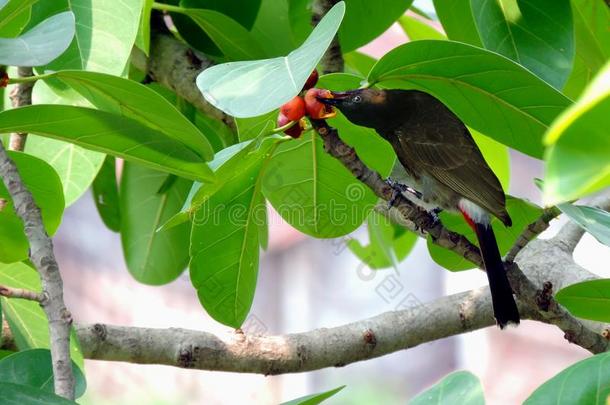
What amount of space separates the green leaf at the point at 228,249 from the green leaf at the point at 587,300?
574mm

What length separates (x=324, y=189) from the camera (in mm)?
1888

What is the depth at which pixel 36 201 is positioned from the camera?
5.35 feet

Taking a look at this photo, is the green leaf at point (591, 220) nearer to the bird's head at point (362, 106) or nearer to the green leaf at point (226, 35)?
the bird's head at point (362, 106)

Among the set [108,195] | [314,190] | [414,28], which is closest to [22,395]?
[314,190]

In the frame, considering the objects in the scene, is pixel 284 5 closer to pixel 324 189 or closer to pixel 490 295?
pixel 324 189

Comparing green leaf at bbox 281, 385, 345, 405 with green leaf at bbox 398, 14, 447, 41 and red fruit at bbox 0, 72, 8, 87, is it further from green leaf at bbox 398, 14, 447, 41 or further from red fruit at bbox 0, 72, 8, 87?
green leaf at bbox 398, 14, 447, 41

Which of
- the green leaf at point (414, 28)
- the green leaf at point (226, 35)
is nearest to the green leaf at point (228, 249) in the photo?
the green leaf at point (226, 35)

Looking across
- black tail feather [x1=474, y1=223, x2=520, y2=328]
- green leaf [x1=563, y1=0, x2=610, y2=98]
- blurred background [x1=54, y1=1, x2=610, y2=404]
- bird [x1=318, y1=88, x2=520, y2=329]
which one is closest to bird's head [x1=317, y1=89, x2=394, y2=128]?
bird [x1=318, y1=88, x2=520, y2=329]

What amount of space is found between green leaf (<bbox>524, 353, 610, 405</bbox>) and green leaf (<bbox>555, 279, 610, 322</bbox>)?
316 mm

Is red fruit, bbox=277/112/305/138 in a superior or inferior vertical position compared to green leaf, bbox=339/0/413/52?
inferior

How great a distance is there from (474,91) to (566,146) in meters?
0.93

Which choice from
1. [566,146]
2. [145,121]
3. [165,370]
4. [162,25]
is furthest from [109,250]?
[566,146]

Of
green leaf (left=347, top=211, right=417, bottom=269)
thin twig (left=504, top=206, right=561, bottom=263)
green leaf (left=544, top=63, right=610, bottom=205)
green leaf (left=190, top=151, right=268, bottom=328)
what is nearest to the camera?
green leaf (left=544, top=63, right=610, bottom=205)

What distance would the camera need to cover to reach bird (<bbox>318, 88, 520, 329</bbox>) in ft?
6.04
